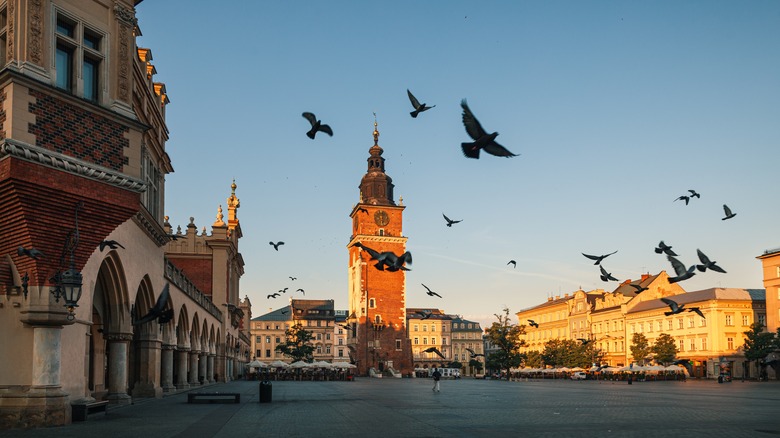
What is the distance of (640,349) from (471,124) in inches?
3550

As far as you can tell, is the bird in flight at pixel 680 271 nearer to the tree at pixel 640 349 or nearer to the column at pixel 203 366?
the column at pixel 203 366

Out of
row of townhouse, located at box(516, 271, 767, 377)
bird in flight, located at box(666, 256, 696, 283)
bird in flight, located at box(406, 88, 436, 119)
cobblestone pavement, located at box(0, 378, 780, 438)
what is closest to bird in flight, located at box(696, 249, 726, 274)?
bird in flight, located at box(666, 256, 696, 283)

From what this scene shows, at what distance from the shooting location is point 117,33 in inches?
798

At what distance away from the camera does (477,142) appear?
1418 cm

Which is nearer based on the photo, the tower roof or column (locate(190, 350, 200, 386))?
column (locate(190, 350, 200, 386))

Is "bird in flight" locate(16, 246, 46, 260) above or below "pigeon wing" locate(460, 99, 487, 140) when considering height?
below

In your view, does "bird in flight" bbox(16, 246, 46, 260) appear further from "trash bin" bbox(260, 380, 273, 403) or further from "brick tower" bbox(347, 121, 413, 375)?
"brick tower" bbox(347, 121, 413, 375)

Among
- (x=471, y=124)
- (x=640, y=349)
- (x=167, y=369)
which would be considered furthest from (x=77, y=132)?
(x=640, y=349)

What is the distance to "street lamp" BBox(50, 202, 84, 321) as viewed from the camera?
16.7 m

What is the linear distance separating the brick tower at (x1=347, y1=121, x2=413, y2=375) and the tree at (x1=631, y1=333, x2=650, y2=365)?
1374 inches

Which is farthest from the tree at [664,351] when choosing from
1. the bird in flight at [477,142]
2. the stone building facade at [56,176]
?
the bird in flight at [477,142]

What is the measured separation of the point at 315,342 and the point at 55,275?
158216 millimetres

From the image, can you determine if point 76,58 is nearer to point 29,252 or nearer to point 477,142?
point 29,252

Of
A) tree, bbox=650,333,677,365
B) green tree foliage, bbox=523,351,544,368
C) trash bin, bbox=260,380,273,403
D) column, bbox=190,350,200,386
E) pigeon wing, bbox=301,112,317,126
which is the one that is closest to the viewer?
pigeon wing, bbox=301,112,317,126
